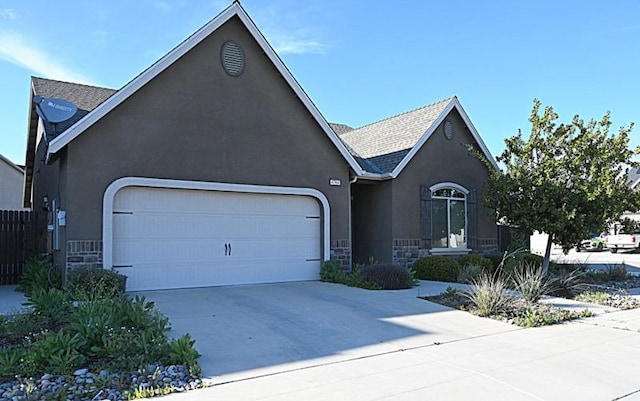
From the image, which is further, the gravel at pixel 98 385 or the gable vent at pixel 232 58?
the gable vent at pixel 232 58

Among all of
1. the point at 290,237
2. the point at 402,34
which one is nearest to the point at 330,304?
the point at 290,237

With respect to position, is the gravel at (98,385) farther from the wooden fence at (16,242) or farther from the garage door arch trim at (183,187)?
the wooden fence at (16,242)

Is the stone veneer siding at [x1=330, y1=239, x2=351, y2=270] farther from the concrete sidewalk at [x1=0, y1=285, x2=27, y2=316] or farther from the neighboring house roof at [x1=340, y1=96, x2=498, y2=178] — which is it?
the concrete sidewalk at [x1=0, y1=285, x2=27, y2=316]

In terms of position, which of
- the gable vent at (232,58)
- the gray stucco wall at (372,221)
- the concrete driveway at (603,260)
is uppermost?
the gable vent at (232,58)

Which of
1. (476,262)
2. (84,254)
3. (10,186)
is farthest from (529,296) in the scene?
(10,186)

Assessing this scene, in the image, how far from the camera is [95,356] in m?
6.01

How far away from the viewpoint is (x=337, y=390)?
A: 17.2 feet

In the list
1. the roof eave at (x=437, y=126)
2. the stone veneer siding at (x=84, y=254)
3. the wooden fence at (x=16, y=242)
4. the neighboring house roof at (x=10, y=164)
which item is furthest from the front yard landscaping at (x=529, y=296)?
the neighboring house roof at (x=10, y=164)

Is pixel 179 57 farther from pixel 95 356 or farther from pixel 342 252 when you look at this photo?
pixel 95 356

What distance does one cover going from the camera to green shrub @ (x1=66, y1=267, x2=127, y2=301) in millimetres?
9852

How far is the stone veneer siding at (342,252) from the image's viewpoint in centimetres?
1407

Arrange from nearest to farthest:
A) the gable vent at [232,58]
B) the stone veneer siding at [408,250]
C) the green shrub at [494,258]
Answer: the gable vent at [232,58], the stone veneer siding at [408,250], the green shrub at [494,258]

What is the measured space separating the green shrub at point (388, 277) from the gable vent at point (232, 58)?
6.01 metres

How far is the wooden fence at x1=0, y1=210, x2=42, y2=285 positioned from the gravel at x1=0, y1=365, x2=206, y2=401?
971cm
